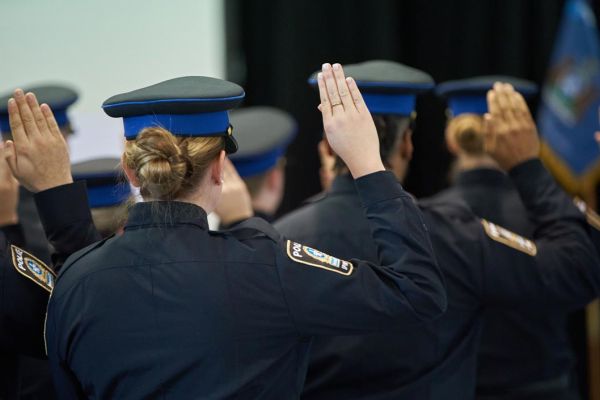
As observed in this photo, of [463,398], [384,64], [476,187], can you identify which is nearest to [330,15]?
[476,187]

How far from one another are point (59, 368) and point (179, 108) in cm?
46

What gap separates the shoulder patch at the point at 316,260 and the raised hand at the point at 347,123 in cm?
15

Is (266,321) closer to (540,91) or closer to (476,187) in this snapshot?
(476,187)

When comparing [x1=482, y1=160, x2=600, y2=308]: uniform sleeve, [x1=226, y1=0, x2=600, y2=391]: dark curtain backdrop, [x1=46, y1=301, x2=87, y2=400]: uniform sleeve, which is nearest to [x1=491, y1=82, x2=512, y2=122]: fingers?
[x1=482, y1=160, x2=600, y2=308]: uniform sleeve

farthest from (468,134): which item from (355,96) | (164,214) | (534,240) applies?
(164,214)

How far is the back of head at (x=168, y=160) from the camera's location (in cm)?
139

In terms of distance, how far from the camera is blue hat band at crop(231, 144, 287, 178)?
257cm

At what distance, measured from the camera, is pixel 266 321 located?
4.53 feet

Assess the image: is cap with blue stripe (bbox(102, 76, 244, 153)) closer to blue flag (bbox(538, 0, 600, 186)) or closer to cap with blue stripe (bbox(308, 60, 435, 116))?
cap with blue stripe (bbox(308, 60, 435, 116))

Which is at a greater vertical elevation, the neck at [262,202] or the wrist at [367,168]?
the wrist at [367,168]

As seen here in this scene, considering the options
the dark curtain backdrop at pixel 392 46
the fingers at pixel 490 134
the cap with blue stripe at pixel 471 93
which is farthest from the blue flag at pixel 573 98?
the fingers at pixel 490 134

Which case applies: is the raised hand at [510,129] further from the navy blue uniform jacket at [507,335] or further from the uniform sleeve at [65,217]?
the uniform sleeve at [65,217]

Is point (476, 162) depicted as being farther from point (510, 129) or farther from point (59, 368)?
point (59, 368)

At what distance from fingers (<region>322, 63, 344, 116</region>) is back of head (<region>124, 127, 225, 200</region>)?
0.20 meters
